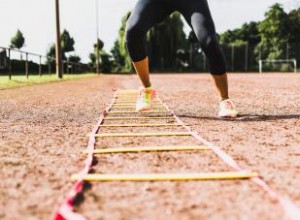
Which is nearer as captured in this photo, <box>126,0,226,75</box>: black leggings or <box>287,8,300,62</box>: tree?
<box>126,0,226,75</box>: black leggings

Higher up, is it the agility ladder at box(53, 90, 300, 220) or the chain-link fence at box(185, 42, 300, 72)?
the chain-link fence at box(185, 42, 300, 72)

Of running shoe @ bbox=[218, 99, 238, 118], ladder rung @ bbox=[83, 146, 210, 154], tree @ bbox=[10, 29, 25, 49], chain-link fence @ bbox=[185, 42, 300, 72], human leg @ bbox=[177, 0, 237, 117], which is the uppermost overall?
tree @ bbox=[10, 29, 25, 49]

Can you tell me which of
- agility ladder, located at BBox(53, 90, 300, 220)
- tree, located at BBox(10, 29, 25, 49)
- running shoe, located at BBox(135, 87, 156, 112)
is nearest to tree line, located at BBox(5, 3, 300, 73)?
tree, located at BBox(10, 29, 25, 49)

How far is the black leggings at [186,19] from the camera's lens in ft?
15.2

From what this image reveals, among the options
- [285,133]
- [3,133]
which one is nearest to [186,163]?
[285,133]

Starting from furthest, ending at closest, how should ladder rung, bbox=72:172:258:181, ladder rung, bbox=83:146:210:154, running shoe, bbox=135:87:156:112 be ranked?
running shoe, bbox=135:87:156:112 → ladder rung, bbox=83:146:210:154 → ladder rung, bbox=72:172:258:181

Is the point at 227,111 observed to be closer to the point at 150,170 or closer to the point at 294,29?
the point at 150,170

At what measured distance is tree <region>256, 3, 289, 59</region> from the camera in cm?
6869

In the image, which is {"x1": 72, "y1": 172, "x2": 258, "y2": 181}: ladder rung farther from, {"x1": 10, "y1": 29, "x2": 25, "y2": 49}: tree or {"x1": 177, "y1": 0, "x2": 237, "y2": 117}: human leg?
{"x1": 10, "y1": 29, "x2": 25, "y2": 49}: tree

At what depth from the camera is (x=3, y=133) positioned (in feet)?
12.7

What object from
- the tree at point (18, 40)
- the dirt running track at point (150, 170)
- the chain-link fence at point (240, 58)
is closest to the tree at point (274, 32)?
the chain-link fence at point (240, 58)

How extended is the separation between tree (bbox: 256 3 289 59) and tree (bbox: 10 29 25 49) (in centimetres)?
3442

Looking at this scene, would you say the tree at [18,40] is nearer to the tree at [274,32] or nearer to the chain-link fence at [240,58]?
the chain-link fence at [240,58]

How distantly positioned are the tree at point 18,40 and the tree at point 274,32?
34418 millimetres
